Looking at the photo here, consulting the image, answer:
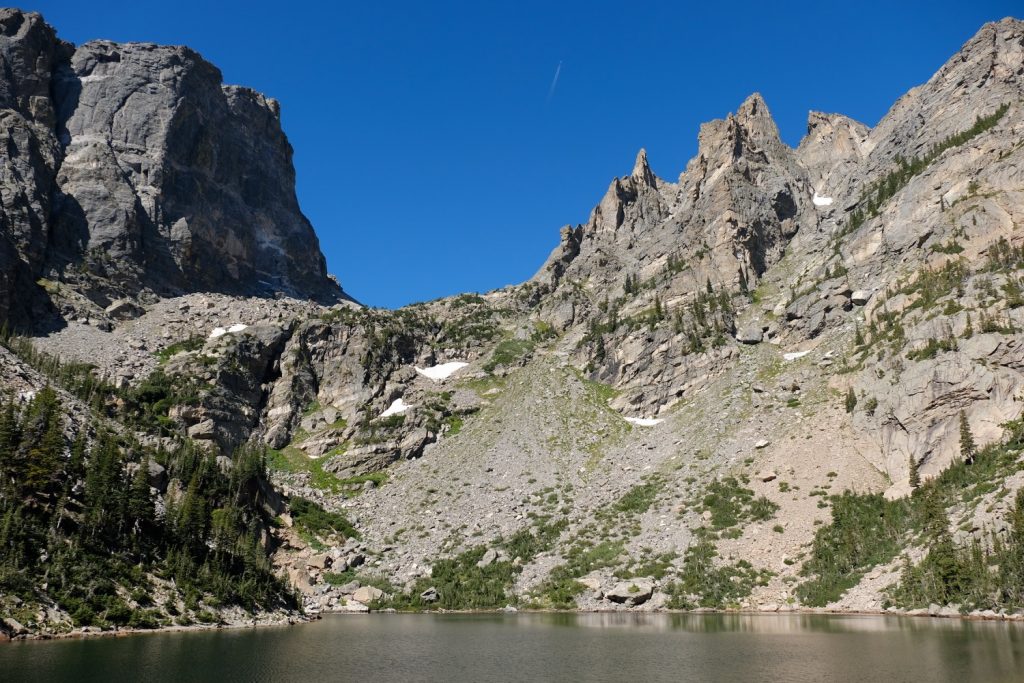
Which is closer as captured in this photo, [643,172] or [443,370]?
[443,370]

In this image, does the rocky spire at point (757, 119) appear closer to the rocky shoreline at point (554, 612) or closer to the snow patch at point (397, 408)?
the snow patch at point (397, 408)

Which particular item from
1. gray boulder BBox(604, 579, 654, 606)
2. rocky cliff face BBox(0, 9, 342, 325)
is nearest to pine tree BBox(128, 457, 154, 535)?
gray boulder BBox(604, 579, 654, 606)

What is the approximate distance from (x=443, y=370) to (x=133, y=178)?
83915 mm

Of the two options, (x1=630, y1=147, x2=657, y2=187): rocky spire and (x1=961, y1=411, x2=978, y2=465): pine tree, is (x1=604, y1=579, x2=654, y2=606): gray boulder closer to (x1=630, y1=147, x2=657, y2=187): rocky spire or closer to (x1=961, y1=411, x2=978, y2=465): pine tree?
(x1=961, y1=411, x2=978, y2=465): pine tree

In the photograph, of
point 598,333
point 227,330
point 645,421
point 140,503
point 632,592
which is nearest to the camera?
point 140,503

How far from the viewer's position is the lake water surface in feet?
103

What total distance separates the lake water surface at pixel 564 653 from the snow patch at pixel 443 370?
278 feet

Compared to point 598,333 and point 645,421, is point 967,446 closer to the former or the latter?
point 645,421

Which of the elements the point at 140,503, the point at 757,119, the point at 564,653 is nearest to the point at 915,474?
the point at 564,653

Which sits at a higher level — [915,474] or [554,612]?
[915,474]

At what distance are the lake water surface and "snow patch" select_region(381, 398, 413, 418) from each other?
67865mm

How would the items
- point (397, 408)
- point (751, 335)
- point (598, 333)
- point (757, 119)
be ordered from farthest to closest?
point (757, 119)
point (598, 333)
point (397, 408)
point (751, 335)

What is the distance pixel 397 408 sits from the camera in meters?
124

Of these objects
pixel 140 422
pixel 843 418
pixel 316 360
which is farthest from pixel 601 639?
pixel 316 360
